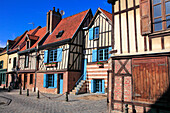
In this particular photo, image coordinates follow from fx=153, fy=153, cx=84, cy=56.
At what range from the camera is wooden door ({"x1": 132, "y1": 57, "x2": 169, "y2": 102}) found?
5594mm

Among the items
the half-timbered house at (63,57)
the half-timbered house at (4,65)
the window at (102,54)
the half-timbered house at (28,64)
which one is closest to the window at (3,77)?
the half-timbered house at (4,65)

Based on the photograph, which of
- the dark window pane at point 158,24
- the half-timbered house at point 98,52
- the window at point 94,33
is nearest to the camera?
the dark window pane at point 158,24

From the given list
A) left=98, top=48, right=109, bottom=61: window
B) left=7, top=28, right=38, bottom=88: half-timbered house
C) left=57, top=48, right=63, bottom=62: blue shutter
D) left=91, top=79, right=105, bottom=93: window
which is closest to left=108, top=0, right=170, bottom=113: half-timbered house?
left=98, top=48, right=109, bottom=61: window

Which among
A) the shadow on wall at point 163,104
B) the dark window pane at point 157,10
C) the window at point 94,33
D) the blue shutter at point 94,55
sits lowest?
the shadow on wall at point 163,104

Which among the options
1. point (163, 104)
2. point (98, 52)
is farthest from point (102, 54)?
point (163, 104)

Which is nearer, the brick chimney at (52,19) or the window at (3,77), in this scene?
the brick chimney at (52,19)

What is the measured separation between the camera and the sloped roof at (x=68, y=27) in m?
15.7

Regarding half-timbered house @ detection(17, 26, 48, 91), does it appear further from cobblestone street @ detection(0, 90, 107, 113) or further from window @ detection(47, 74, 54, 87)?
cobblestone street @ detection(0, 90, 107, 113)

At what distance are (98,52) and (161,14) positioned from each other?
28.8 feet

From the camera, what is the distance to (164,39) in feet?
18.9

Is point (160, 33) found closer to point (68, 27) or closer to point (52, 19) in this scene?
point (68, 27)

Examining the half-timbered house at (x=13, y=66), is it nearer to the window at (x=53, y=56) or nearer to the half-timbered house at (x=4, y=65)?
the half-timbered house at (x=4, y=65)

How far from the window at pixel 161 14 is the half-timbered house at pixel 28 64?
47.2 feet

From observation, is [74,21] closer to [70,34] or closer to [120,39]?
[70,34]
